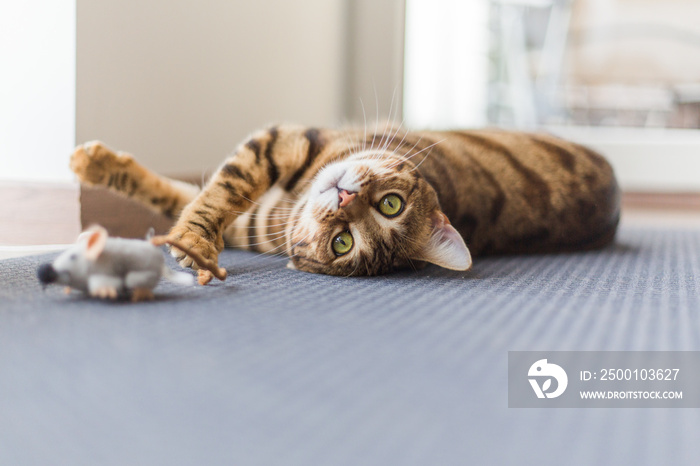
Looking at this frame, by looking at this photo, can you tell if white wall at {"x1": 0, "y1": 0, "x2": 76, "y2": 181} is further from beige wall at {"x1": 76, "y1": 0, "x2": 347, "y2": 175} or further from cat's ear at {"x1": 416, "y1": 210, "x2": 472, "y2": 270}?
cat's ear at {"x1": 416, "y1": 210, "x2": 472, "y2": 270}

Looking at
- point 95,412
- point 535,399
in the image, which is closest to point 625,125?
point 535,399

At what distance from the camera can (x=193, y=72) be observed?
192 cm

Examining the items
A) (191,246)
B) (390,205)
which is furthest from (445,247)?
(191,246)

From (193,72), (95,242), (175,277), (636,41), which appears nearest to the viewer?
(95,242)

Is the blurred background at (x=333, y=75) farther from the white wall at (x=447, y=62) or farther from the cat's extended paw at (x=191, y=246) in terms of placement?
the cat's extended paw at (x=191, y=246)

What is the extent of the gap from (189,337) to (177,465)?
276 mm

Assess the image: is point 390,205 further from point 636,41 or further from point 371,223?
point 636,41

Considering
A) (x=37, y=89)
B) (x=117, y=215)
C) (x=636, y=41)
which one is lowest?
(x=117, y=215)

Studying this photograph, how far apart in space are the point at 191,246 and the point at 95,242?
33cm

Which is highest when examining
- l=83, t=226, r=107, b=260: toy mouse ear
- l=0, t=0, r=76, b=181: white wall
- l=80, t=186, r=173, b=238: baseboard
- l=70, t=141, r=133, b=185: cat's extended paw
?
l=0, t=0, r=76, b=181: white wall

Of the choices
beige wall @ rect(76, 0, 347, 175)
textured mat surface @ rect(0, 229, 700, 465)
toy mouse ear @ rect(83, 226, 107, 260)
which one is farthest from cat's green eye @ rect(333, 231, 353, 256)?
beige wall @ rect(76, 0, 347, 175)

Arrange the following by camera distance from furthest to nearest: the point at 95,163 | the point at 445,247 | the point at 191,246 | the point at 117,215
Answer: the point at 117,215 < the point at 95,163 < the point at 445,247 < the point at 191,246

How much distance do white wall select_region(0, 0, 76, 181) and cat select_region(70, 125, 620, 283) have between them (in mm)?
166

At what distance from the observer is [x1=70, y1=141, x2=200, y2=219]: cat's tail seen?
141 cm
